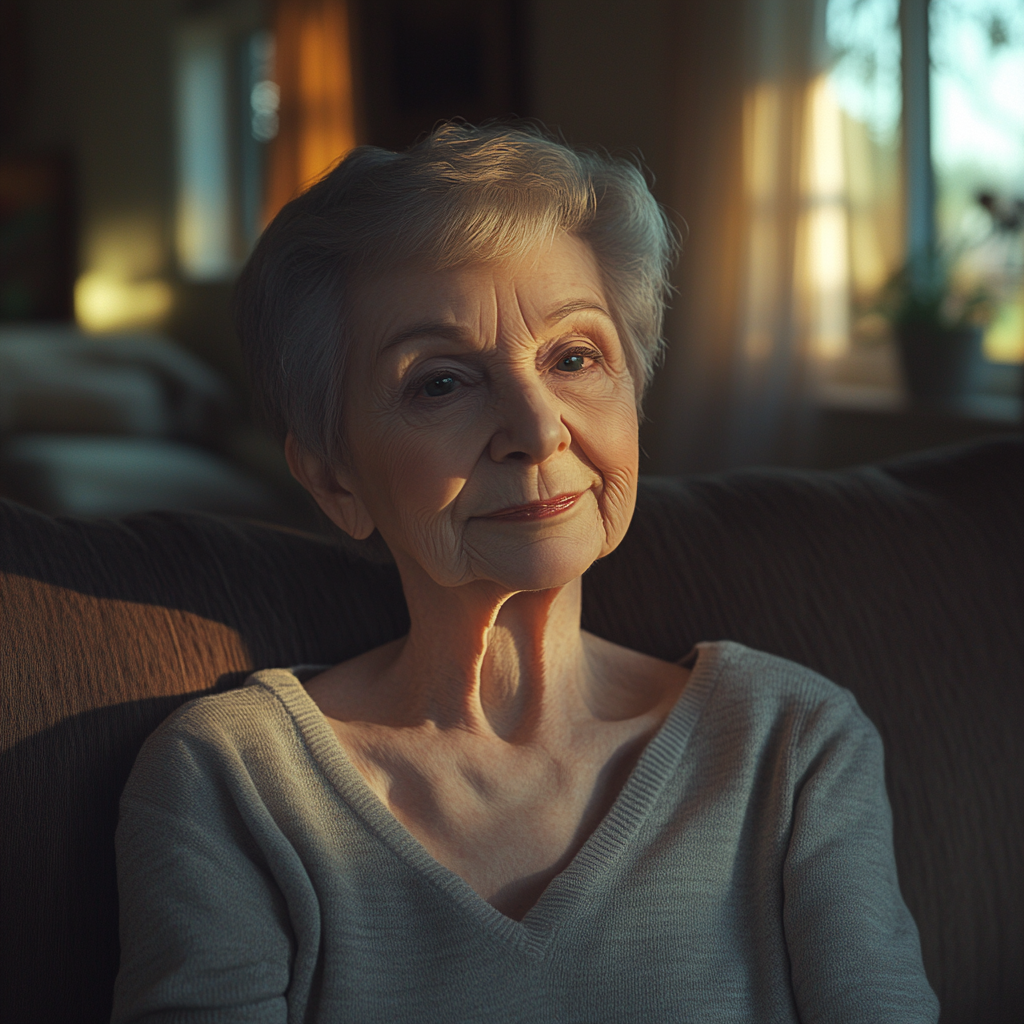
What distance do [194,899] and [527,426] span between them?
1.44 feet

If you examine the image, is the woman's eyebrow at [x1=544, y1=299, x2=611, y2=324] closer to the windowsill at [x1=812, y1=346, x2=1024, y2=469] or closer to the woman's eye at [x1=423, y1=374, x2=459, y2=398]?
the woman's eye at [x1=423, y1=374, x2=459, y2=398]

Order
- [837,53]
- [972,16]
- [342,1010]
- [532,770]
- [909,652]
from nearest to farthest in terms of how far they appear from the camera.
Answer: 1. [342,1010]
2. [532,770]
3. [909,652]
4. [972,16]
5. [837,53]

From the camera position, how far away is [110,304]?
704 cm

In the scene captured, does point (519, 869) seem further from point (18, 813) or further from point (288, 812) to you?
point (18, 813)

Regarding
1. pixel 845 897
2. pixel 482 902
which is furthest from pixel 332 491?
pixel 845 897

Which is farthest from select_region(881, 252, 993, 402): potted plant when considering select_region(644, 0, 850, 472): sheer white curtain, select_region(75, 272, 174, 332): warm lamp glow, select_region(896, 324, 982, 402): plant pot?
select_region(75, 272, 174, 332): warm lamp glow

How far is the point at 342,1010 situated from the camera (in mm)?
832

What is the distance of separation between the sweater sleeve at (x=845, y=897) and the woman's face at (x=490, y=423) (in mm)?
277

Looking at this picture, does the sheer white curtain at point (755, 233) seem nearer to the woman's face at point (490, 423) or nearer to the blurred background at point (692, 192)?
the blurred background at point (692, 192)

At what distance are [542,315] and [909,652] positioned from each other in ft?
1.93

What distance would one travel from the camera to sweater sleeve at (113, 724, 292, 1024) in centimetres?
79

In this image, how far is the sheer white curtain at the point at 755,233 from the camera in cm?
316

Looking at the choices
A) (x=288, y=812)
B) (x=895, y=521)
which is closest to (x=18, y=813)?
(x=288, y=812)

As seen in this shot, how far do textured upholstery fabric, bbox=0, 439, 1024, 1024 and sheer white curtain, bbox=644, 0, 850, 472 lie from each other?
1931 mm
